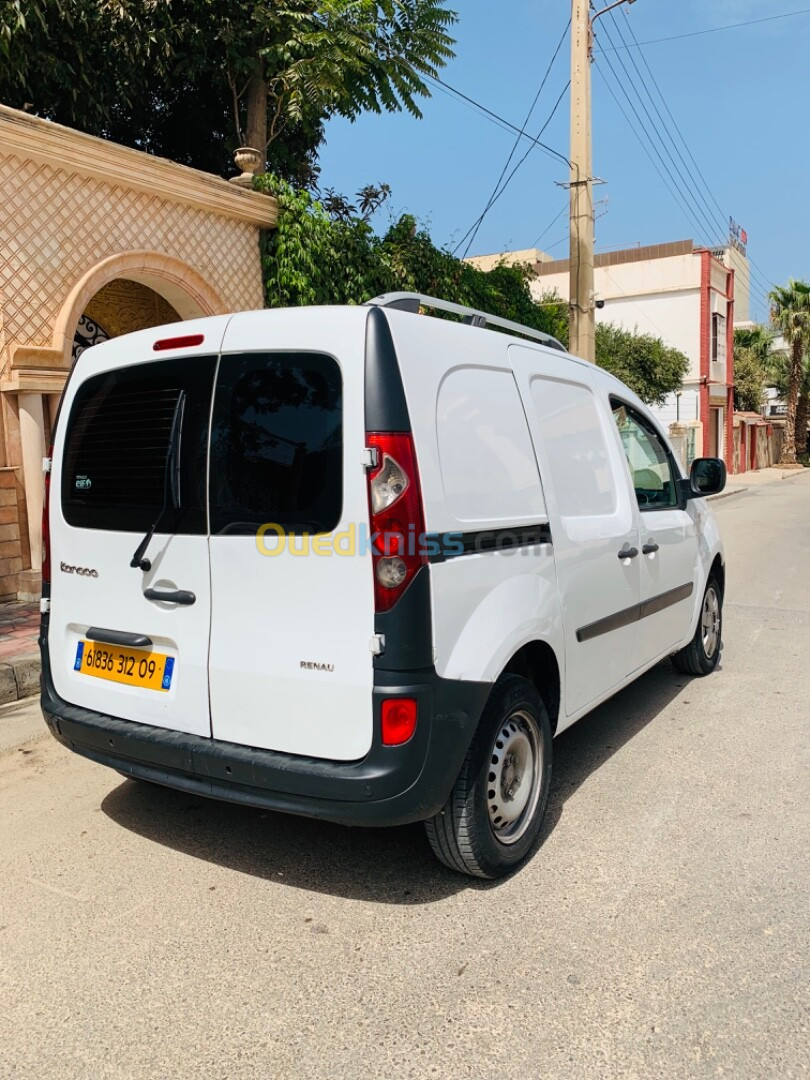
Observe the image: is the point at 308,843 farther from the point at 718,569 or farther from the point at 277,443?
the point at 718,569

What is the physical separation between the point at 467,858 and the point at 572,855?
0.54 meters

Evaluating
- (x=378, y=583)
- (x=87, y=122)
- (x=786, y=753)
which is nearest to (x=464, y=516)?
(x=378, y=583)

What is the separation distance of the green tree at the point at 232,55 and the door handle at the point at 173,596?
883 centimetres

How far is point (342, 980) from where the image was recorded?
241 centimetres

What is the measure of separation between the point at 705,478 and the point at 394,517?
298cm

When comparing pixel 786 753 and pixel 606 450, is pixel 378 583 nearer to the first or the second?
pixel 606 450

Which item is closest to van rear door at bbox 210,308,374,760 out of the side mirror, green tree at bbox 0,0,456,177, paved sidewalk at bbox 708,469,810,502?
the side mirror

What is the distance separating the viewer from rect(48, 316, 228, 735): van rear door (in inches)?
111

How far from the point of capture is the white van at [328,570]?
8.25 ft

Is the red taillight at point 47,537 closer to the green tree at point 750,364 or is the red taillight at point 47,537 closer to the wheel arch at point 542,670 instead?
Answer: the wheel arch at point 542,670

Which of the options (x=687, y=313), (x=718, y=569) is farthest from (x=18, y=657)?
(x=687, y=313)

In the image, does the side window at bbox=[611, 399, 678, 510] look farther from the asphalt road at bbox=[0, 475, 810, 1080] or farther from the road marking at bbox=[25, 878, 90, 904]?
the road marking at bbox=[25, 878, 90, 904]

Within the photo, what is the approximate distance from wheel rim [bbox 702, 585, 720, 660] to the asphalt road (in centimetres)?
139

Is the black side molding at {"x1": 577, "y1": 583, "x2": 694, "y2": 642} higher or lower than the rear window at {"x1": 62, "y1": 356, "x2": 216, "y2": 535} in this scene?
lower
